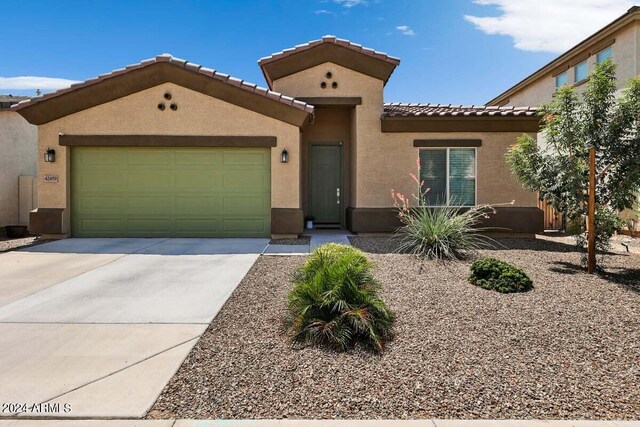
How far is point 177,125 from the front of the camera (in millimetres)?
11344

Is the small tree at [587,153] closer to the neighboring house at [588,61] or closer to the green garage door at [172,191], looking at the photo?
the neighboring house at [588,61]

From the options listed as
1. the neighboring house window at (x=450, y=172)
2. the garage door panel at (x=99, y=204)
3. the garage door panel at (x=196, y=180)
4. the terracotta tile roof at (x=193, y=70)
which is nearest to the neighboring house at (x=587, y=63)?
the neighboring house window at (x=450, y=172)

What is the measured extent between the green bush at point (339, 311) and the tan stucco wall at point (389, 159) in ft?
23.8

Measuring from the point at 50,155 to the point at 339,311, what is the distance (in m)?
10.7

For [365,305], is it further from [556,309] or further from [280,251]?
[280,251]

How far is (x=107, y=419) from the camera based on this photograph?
308cm

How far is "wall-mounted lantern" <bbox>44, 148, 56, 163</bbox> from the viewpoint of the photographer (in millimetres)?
11227

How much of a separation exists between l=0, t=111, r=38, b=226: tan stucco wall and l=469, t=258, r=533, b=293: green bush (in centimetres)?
1531

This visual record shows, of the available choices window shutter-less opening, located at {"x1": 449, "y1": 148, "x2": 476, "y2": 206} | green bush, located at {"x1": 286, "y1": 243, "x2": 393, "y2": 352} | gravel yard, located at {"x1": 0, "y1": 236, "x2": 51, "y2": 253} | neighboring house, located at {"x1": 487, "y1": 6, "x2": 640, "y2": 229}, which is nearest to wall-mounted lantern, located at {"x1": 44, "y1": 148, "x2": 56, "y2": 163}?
gravel yard, located at {"x1": 0, "y1": 236, "x2": 51, "y2": 253}

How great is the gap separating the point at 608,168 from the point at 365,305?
611cm

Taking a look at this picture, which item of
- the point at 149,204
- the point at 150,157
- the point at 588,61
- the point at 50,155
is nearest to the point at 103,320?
the point at 149,204

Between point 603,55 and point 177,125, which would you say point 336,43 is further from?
point 603,55

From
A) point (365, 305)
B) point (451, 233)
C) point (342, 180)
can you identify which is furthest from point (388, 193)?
point (365, 305)

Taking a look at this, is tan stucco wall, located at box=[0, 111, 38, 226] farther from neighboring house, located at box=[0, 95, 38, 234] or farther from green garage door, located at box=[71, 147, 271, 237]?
green garage door, located at box=[71, 147, 271, 237]
